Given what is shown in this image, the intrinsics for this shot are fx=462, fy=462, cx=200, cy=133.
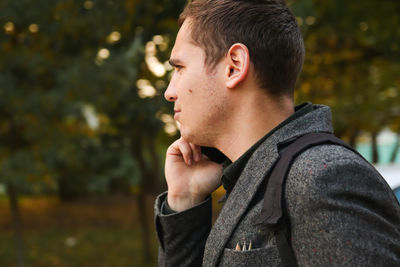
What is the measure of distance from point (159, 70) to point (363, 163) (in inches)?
224

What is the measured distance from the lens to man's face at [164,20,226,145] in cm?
144

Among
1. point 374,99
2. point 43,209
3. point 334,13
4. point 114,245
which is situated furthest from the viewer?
point 43,209

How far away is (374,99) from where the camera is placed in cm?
766

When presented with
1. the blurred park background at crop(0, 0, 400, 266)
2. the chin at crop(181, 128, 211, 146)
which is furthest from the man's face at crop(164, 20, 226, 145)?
the blurred park background at crop(0, 0, 400, 266)

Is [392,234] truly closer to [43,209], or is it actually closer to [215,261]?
[215,261]

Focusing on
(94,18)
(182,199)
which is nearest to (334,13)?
(94,18)

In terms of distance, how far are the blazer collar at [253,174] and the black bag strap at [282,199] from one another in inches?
3.1

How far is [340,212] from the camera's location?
1053mm

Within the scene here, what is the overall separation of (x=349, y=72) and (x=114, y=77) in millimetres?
4245

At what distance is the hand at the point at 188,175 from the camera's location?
70.9 inches

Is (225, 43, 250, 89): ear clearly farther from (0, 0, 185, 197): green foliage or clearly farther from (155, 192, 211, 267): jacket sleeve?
(0, 0, 185, 197): green foliage

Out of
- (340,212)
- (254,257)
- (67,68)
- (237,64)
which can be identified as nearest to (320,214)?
(340,212)

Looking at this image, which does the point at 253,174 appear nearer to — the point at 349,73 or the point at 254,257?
the point at 254,257

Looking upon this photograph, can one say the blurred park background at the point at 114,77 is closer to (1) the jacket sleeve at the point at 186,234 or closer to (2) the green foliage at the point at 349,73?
(2) the green foliage at the point at 349,73
